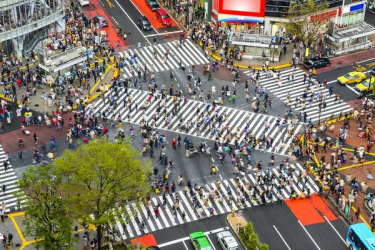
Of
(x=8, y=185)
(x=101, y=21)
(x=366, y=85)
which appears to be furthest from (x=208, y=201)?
(x=101, y=21)

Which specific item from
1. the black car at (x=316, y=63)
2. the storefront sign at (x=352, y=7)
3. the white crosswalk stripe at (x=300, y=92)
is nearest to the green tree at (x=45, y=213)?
the white crosswalk stripe at (x=300, y=92)

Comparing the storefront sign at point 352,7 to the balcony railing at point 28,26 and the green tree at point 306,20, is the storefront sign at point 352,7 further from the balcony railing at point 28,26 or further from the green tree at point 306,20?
the balcony railing at point 28,26

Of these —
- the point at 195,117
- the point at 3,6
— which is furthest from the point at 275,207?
the point at 3,6

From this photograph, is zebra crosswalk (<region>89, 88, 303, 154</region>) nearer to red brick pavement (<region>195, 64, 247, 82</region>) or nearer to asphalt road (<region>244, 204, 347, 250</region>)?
red brick pavement (<region>195, 64, 247, 82</region>)

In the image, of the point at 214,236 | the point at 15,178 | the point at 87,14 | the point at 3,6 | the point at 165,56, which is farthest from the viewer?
the point at 87,14

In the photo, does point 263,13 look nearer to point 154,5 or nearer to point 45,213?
point 154,5

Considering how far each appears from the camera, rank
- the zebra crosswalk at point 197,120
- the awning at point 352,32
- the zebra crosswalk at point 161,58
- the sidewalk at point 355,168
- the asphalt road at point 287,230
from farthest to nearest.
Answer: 1. the awning at point 352,32
2. the zebra crosswalk at point 161,58
3. the zebra crosswalk at point 197,120
4. the sidewalk at point 355,168
5. the asphalt road at point 287,230

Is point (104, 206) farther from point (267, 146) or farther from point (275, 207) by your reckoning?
point (267, 146)
